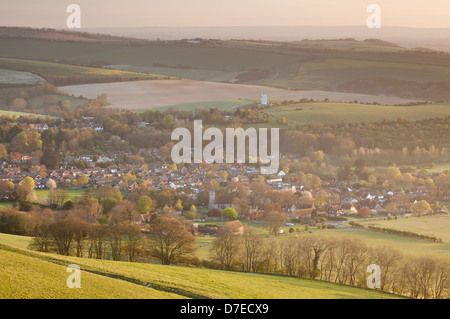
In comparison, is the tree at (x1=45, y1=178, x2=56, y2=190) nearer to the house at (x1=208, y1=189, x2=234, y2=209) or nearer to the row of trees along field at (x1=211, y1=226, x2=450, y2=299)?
the house at (x1=208, y1=189, x2=234, y2=209)

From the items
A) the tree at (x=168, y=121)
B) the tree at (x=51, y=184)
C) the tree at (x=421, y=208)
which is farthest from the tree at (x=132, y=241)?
the tree at (x=168, y=121)

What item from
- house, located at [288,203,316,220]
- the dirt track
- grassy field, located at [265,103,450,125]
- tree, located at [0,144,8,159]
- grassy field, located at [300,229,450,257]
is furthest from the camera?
the dirt track

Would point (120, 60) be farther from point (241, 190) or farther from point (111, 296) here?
point (111, 296)

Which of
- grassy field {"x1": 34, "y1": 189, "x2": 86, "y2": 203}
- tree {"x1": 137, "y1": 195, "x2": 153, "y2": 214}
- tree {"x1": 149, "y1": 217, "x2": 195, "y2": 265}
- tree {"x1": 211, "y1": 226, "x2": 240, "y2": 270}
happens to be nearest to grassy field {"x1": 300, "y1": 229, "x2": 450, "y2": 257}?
tree {"x1": 211, "y1": 226, "x2": 240, "y2": 270}

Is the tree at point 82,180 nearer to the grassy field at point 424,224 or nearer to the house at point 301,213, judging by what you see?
the house at point 301,213

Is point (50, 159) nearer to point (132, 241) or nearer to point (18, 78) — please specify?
Answer: point (132, 241)

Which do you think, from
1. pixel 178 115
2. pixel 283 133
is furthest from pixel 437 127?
pixel 178 115
